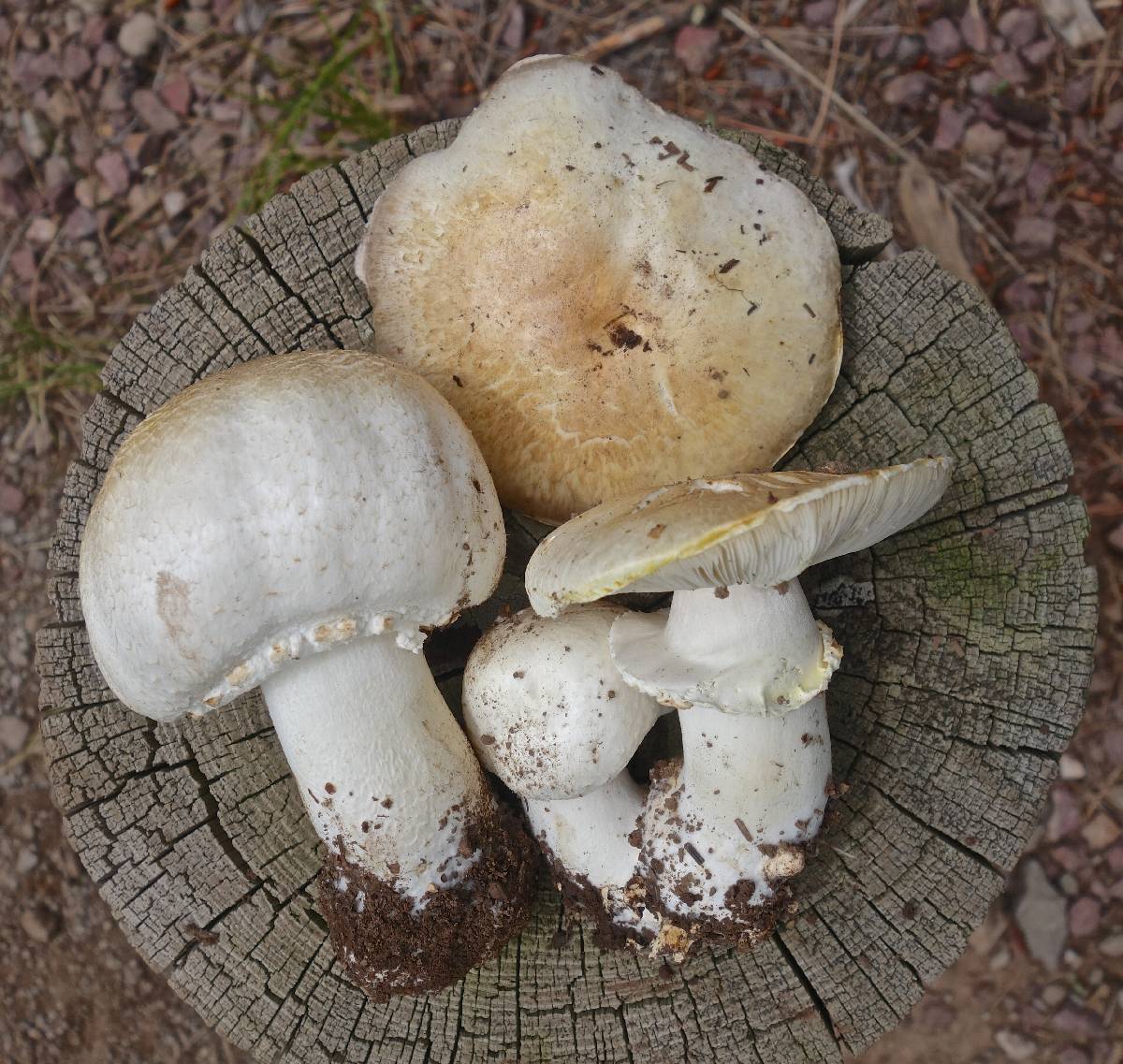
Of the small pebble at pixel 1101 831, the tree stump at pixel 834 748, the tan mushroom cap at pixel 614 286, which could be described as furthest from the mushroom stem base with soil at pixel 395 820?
the small pebble at pixel 1101 831

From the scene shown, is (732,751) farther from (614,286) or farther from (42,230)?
(42,230)

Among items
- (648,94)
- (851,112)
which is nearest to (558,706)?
(648,94)

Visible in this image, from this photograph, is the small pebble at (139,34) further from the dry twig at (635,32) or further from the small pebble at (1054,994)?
the small pebble at (1054,994)

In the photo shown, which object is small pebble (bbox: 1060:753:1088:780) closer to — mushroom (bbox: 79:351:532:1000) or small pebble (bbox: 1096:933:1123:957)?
small pebble (bbox: 1096:933:1123:957)

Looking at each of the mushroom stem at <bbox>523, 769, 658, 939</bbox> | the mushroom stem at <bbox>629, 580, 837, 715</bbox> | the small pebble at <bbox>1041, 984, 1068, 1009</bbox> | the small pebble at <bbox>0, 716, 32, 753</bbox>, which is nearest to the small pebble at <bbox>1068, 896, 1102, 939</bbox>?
the small pebble at <bbox>1041, 984, 1068, 1009</bbox>

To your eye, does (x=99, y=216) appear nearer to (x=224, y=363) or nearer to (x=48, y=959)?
(x=224, y=363)
